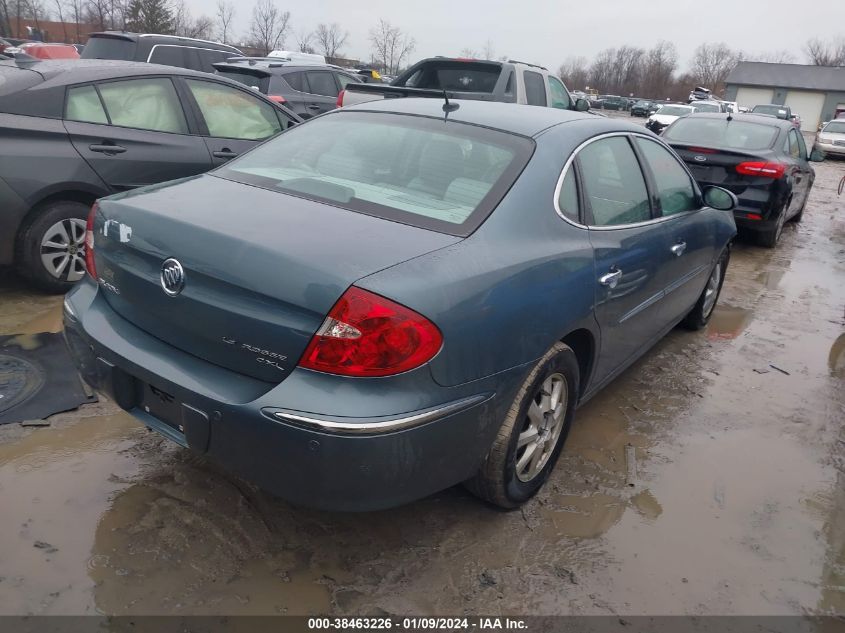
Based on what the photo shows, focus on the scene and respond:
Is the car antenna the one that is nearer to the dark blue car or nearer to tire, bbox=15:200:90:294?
the dark blue car

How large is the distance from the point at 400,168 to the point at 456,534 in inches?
60.9

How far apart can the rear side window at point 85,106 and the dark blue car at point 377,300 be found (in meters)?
2.23

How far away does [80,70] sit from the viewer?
4.88 m

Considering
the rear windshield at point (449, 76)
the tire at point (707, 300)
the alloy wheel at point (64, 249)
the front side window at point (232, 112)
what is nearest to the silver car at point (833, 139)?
the rear windshield at point (449, 76)

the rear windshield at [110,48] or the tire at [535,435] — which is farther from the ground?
the rear windshield at [110,48]

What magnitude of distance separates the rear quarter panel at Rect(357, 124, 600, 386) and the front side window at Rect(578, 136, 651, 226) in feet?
0.64

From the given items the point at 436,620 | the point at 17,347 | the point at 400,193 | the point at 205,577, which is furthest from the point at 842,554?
the point at 17,347

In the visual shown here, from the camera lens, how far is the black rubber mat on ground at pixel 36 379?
3.31 metres

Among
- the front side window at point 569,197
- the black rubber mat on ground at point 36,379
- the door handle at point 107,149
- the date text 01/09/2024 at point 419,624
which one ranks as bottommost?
the date text 01/09/2024 at point 419,624

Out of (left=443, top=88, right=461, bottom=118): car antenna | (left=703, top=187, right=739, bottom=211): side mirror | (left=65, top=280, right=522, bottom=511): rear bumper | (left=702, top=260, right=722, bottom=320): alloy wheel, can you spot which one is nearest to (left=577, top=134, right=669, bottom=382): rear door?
(left=443, top=88, right=461, bottom=118): car antenna

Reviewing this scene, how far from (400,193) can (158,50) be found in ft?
34.2

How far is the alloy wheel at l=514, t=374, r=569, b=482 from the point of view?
2793 millimetres

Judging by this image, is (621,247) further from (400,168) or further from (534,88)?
(534,88)

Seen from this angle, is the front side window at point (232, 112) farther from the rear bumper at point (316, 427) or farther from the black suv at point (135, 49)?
the black suv at point (135, 49)
